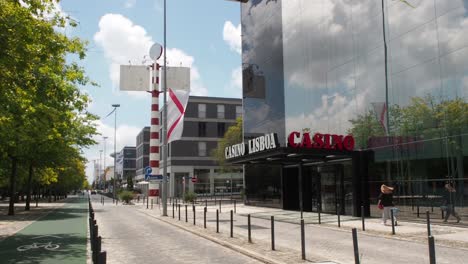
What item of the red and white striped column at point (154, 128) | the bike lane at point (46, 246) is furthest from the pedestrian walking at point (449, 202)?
the red and white striped column at point (154, 128)

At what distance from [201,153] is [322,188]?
50.9 metres

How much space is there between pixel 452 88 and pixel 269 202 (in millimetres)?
18732

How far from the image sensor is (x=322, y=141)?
23.6 m

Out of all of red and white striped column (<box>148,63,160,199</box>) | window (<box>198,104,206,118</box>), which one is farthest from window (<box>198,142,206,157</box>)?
red and white striped column (<box>148,63,160,199</box>)

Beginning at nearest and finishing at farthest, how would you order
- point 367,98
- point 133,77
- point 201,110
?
point 367,98 → point 133,77 → point 201,110

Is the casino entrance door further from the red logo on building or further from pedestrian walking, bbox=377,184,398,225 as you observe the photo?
pedestrian walking, bbox=377,184,398,225

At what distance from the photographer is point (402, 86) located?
22.4 metres

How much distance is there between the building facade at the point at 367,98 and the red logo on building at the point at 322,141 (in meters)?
0.15

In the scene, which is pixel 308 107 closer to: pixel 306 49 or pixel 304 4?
pixel 306 49

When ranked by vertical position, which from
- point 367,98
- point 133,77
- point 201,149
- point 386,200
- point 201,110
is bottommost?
point 386,200

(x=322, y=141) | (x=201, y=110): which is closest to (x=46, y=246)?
(x=322, y=141)

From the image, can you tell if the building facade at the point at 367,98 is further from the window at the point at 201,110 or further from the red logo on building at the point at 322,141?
the window at the point at 201,110

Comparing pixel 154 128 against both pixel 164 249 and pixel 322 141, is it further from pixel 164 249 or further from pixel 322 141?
pixel 164 249

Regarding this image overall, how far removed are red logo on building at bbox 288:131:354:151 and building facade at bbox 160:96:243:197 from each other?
5221 cm
